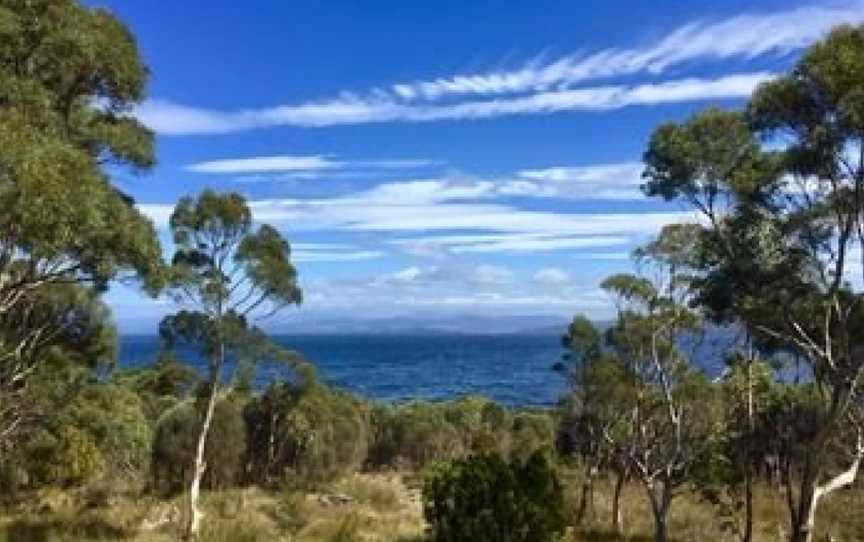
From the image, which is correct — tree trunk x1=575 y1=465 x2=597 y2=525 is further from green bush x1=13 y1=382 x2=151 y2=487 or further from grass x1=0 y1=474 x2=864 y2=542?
green bush x1=13 y1=382 x2=151 y2=487

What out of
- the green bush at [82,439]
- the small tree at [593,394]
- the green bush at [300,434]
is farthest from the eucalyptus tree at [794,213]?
the green bush at [300,434]

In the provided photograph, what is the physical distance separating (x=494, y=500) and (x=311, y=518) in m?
9.94

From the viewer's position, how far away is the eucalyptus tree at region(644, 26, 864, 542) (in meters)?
14.8

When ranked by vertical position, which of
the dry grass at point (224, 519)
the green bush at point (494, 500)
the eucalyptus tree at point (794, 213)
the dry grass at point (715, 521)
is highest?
the eucalyptus tree at point (794, 213)

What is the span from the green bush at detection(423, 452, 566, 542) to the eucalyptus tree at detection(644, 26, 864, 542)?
416cm

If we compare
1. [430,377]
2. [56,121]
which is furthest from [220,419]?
[430,377]

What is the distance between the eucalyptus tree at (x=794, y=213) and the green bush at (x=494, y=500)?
13.6 ft

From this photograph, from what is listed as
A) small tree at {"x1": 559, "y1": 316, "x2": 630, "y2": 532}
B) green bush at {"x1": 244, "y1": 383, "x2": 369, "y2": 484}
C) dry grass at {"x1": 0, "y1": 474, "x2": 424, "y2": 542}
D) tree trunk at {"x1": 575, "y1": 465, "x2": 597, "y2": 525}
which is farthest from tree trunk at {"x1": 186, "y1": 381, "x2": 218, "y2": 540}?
green bush at {"x1": 244, "y1": 383, "x2": 369, "y2": 484}

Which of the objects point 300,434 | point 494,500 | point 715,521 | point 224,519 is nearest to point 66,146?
point 494,500

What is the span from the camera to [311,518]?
2819 cm

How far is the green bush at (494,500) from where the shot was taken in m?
19.3

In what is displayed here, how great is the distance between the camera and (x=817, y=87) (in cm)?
1523

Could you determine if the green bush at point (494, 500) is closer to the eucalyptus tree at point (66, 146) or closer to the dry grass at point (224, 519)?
the dry grass at point (224, 519)

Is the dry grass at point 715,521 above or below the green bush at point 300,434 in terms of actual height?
below
